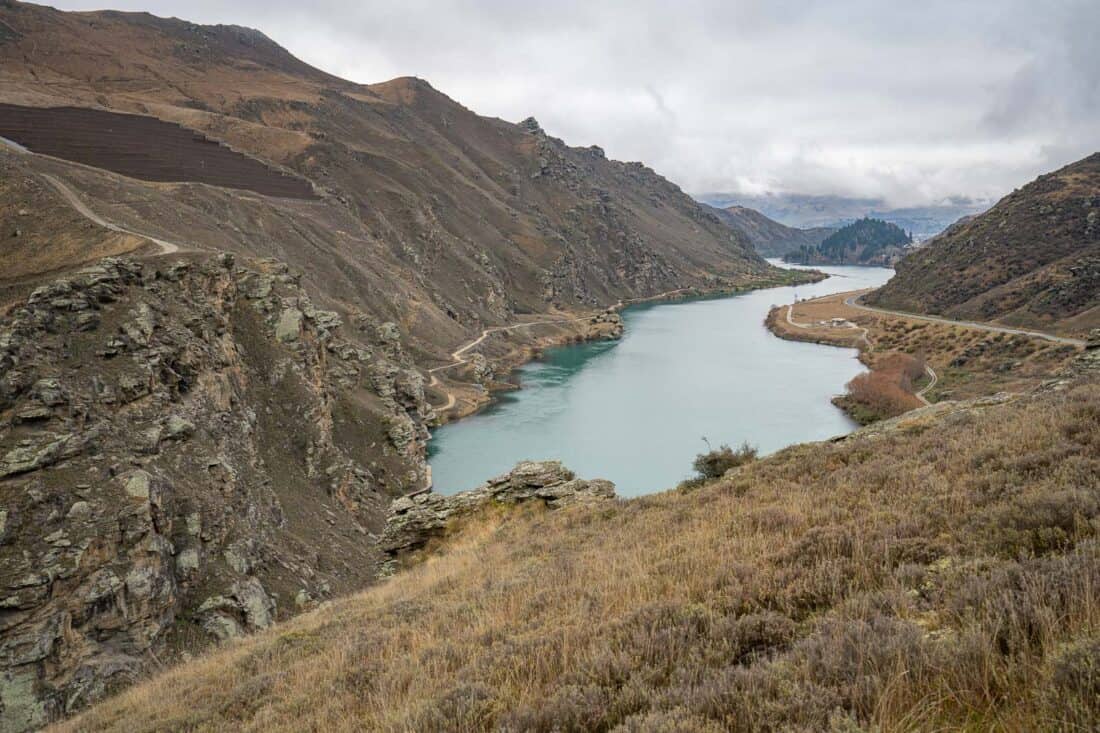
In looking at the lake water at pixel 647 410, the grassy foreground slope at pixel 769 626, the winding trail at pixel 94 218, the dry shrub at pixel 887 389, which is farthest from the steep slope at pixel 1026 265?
the winding trail at pixel 94 218

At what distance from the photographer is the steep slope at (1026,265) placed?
64500mm

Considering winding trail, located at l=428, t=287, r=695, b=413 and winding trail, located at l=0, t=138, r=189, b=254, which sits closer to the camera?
winding trail, located at l=0, t=138, r=189, b=254

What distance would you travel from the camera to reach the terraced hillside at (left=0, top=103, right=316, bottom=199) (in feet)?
173

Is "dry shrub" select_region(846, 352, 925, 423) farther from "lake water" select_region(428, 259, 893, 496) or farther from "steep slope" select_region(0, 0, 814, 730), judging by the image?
"steep slope" select_region(0, 0, 814, 730)

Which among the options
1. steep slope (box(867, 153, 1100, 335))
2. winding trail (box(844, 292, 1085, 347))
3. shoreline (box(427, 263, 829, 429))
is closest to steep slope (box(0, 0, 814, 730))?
shoreline (box(427, 263, 829, 429))

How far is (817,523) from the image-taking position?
679cm

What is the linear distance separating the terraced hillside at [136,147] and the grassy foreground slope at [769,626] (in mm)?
63454

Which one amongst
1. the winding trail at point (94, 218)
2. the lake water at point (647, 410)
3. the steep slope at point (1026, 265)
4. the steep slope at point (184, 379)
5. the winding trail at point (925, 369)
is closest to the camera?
the steep slope at point (184, 379)

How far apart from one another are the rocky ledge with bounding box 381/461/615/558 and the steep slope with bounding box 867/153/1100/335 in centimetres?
6651

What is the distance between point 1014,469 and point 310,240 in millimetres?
66339

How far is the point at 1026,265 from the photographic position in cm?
7856

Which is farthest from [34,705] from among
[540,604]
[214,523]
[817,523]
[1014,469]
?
[1014,469]

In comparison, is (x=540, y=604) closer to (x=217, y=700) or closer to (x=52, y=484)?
(x=217, y=700)

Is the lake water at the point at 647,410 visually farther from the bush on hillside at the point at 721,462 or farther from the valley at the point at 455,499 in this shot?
the bush on hillside at the point at 721,462
